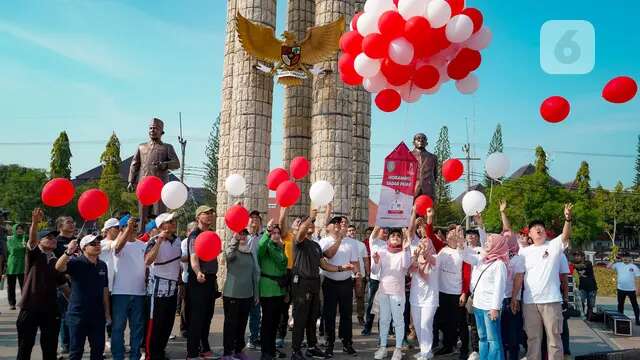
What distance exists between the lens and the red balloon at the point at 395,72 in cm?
643

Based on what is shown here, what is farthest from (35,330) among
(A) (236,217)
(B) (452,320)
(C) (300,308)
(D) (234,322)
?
(B) (452,320)

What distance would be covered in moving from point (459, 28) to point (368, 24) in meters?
1.12

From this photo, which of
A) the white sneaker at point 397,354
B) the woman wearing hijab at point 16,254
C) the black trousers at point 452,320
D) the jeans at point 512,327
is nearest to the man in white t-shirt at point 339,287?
the white sneaker at point 397,354

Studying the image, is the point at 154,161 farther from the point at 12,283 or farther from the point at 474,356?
the point at 474,356

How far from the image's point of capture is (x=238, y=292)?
239 inches

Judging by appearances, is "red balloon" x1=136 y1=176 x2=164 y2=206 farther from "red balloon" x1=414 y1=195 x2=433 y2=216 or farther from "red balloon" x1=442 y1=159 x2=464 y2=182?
"red balloon" x1=442 y1=159 x2=464 y2=182

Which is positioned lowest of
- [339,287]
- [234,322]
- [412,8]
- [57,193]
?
[234,322]

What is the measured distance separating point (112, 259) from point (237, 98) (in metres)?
6.18

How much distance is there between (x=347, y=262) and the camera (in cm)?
696

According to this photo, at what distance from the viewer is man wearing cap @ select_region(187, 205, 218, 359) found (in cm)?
589

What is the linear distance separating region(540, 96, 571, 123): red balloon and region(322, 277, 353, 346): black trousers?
11.0ft

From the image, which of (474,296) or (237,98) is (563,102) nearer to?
(474,296)

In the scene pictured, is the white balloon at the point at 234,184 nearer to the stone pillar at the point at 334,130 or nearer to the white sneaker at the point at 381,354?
the white sneaker at the point at 381,354

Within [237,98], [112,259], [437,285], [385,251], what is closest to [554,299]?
[437,285]
